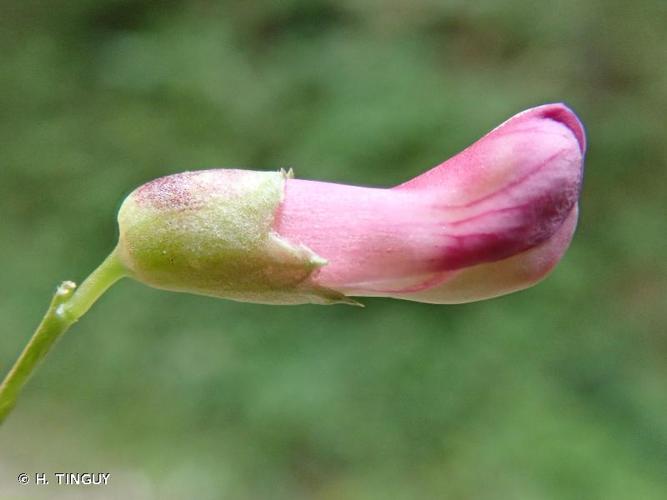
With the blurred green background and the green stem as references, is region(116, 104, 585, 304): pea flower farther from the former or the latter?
the blurred green background

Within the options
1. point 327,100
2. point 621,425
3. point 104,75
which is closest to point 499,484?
point 621,425

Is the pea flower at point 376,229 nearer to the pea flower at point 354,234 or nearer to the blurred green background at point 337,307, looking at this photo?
the pea flower at point 354,234

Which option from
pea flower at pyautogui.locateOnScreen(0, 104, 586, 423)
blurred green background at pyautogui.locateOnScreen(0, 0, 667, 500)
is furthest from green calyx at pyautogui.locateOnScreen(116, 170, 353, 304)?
blurred green background at pyautogui.locateOnScreen(0, 0, 667, 500)

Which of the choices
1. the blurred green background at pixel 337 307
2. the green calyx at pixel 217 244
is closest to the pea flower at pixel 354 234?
the green calyx at pixel 217 244

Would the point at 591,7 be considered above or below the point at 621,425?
Result: above

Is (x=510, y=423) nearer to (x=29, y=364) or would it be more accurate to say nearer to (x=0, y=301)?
(x=0, y=301)

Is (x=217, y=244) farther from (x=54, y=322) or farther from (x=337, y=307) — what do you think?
(x=337, y=307)
